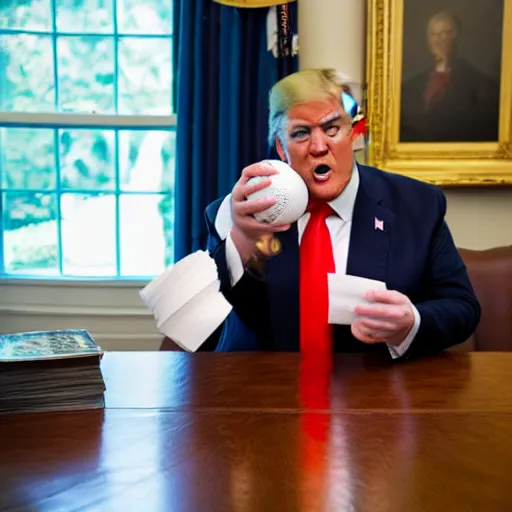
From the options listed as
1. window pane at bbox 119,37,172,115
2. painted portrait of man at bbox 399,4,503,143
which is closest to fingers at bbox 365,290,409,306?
painted portrait of man at bbox 399,4,503,143

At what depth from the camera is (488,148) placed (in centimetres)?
287

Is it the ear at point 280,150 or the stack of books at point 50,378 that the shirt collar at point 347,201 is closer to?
the ear at point 280,150

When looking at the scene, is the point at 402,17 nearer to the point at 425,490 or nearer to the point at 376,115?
the point at 376,115

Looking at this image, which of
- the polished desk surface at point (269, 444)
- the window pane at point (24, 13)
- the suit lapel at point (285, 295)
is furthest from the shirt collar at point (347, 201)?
the window pane at point (24, 13)

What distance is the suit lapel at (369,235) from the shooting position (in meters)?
1.63

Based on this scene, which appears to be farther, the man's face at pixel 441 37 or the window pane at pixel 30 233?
the window pane at pixel 30 233

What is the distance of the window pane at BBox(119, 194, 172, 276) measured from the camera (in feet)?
10.5

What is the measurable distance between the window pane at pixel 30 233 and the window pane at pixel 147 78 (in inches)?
Answer: 24.0

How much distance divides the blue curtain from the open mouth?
1.24 metres

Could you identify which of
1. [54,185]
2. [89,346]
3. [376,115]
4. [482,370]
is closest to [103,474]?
[89,346]

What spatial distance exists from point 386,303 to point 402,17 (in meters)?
1.87

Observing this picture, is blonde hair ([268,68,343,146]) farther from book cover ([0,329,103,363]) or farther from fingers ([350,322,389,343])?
book cover ([0,329,103,363])

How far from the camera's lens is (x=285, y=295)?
1.66m

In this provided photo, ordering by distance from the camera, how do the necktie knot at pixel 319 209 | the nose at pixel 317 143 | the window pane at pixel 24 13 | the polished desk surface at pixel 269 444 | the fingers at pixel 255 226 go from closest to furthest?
the polished desk surface at pixel 269 444
the fingers at pixel 255 226
the nose at pixel 317 143
the necktie knot at pixel 319 209
the window pane at pixel 24 13
